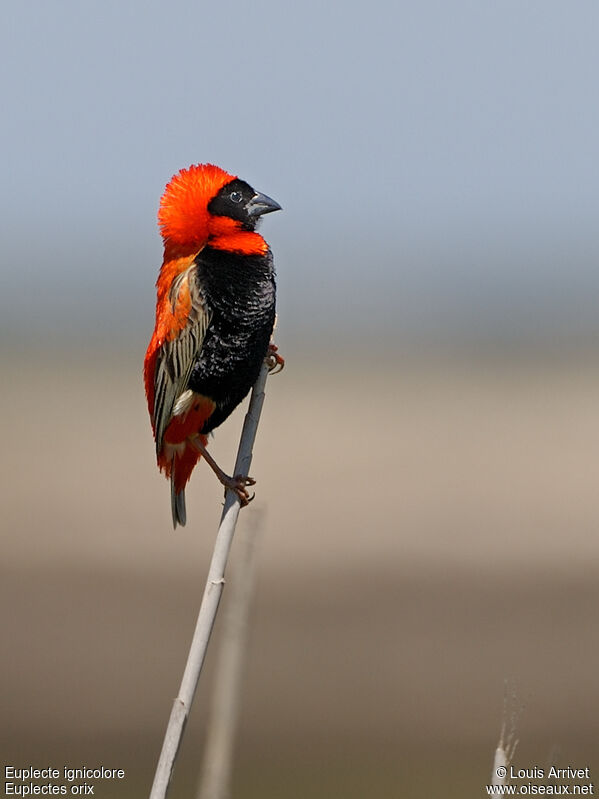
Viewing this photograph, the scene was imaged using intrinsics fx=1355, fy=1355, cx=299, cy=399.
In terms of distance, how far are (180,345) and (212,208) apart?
1.80ft

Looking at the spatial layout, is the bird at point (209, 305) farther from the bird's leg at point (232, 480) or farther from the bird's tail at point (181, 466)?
the bird's tail at point (181, 466)

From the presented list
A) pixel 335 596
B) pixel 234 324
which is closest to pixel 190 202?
pixel 234 324

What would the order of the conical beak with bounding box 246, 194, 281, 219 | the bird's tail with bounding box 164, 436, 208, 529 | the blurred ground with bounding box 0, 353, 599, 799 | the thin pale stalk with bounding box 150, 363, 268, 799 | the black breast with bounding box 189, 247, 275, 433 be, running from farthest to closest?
the blurred ground with bounding box 0, 353, 599, 799
the bird's tail with bounding box 164, 436, 208, 529
the conical beak with bounding box 246, 194, 281, 219
the black breast with bounding box 189, 247, 275, 433
the thin pale stalk with bounding box 150, 363, 268, 799

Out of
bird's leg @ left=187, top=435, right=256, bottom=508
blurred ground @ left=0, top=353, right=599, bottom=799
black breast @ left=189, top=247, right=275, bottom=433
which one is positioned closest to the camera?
bird's leg @ left=187, top=435, right=256, bottom=508

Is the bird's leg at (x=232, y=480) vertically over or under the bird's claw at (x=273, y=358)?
under

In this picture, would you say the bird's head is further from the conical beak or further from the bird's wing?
the bird's wing

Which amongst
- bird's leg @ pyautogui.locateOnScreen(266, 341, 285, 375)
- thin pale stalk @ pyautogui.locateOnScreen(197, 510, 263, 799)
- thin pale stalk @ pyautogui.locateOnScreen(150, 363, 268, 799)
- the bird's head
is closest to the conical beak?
the bird's head

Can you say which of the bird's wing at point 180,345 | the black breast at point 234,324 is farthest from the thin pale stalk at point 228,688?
the bird's wing at point 180,345

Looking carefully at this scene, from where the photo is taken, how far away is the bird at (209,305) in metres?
5.20

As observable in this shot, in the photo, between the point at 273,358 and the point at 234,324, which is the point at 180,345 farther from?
the point at 273,358

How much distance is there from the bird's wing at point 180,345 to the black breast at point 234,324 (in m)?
0.03

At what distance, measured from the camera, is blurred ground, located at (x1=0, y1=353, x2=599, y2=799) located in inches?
416

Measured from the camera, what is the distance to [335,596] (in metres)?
14.8

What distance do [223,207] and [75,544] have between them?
40.8 feet
